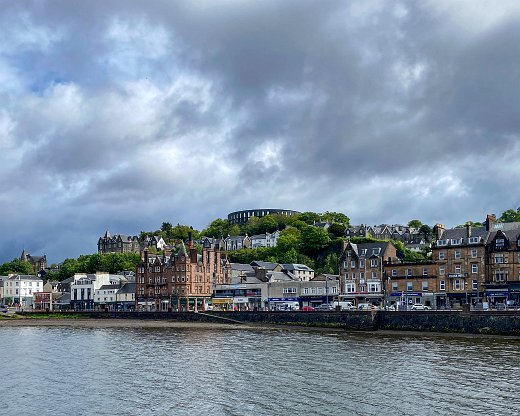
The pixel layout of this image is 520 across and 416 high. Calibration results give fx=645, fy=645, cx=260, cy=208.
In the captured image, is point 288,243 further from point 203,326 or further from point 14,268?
point 14,268

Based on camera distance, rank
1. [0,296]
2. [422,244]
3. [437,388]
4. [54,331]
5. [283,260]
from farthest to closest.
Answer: [422,244] < [0,296] < [283,260] < [54,331] < [437,388]

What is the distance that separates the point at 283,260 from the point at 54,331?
2945 inches

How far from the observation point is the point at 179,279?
121688 millimetres

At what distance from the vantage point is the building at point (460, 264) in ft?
306

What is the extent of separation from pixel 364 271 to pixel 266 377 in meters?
64.4

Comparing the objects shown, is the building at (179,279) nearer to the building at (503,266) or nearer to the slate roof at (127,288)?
the slate roof at (127,288)

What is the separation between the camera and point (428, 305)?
319 feet

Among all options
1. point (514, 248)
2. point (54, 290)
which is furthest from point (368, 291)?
point (54, 290)

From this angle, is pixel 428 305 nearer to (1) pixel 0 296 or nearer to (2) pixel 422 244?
(2) pixel 422 244

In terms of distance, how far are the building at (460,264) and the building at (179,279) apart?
150 feet

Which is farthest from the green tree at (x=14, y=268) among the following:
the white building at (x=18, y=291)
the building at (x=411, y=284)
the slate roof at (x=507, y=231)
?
the slate roof at (x=507, y=231)

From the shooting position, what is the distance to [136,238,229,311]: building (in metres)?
121

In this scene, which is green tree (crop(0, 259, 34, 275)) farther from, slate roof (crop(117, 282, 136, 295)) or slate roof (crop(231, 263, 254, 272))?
slate roof (crop(231, 263, 254, 272))

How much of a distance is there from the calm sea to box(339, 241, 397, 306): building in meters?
34.4
